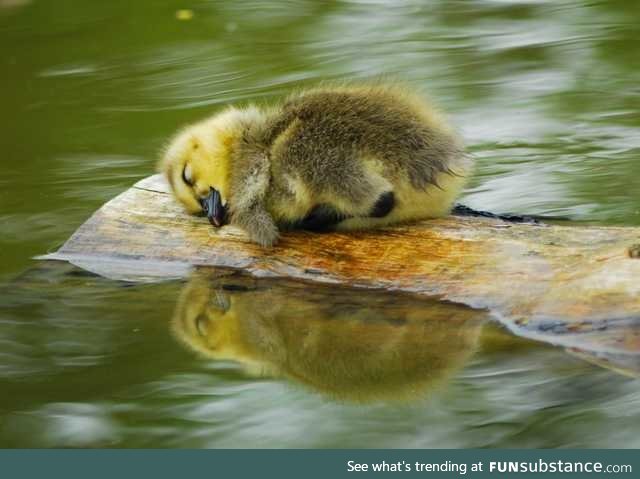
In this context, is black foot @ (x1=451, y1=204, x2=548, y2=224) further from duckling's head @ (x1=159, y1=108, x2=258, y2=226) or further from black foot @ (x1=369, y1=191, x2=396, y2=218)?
duckling's head @ (x1=159, y1=108, x2=258, y2=226)

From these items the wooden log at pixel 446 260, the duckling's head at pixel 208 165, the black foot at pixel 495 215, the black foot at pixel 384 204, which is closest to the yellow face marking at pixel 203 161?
the duckling's head at pixel 208 165

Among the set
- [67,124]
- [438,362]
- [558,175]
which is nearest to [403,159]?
[438,362]

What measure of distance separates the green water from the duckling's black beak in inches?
11.2

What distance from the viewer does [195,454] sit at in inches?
149

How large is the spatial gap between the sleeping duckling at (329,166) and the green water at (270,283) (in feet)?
1.05

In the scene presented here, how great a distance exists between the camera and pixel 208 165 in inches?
197

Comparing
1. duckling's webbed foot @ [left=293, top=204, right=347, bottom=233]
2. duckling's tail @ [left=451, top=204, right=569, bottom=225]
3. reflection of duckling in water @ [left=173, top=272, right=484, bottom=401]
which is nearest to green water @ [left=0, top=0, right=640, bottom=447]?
reflection of duckling in water @ [left=173, top=272, right=484, bottom=401]

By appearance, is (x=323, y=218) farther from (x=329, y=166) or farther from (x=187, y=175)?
(x=187, y=175)

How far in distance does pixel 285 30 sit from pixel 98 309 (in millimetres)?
4856

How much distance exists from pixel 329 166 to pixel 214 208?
497 millimetres

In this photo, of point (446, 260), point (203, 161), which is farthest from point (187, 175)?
point (446, 260)

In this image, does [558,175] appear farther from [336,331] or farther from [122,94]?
[122,94]

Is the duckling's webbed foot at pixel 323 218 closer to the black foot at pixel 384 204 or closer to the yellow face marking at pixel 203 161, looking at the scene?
the black foot at pixel 384 204

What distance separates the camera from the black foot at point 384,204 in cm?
464
